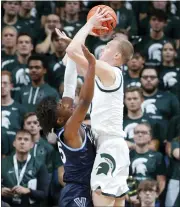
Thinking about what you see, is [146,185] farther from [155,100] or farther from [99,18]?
[99,18]

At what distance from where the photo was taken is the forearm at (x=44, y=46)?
A: 12.9 metres

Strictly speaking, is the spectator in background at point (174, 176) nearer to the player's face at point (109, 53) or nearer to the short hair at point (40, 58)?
the short hair at point (40, 58)

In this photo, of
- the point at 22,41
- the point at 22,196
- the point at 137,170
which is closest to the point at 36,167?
the point at 22,196

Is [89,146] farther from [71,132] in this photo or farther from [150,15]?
[150,15]

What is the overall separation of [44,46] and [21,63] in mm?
559

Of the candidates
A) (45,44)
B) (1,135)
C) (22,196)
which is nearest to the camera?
(22,196)

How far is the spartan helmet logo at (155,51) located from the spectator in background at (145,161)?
81.2 inches

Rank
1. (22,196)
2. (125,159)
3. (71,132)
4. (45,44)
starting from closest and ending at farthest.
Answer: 1. (71,132)
2. (125,159)
3. (22,196)
4. (45,44)

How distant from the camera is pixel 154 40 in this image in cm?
1294

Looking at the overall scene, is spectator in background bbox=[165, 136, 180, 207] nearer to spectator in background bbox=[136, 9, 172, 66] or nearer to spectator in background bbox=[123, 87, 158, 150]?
spectator in background bbox=[123, 87, 158, 150]

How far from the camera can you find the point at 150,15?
1344cm

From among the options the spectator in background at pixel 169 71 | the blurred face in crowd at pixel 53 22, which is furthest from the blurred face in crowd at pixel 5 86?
the spectator in background at pixel 169 71

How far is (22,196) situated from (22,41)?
2960mm

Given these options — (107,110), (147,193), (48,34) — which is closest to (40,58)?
(48,34)
